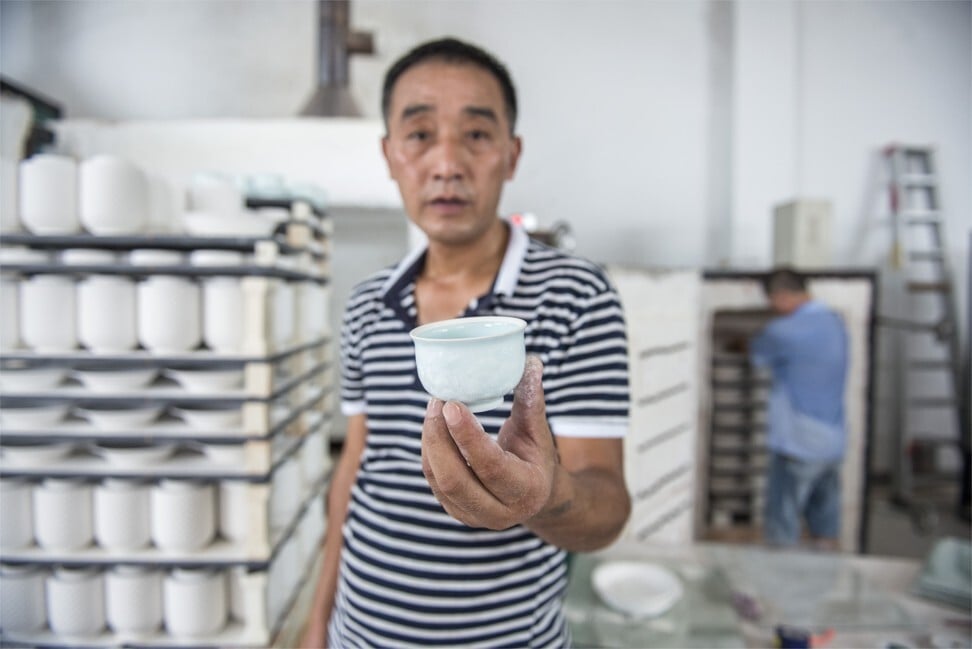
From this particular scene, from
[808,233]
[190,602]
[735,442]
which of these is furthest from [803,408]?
[190,602]

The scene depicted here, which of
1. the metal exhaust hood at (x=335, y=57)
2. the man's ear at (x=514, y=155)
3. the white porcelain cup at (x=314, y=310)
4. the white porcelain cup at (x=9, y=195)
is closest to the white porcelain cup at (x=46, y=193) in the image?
the white porcelain cup at (x=9, y=195)

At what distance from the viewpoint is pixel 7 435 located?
3.92ft

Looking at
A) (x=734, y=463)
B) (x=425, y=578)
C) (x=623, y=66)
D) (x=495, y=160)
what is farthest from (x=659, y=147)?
(x=425, y=578)

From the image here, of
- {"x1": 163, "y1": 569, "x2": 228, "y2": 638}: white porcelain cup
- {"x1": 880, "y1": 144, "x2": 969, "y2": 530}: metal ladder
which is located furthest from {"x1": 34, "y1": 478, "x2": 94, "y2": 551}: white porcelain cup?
{"x1": 880, "y1": 144, "x2": 969, "y2": 530}: metal ladder

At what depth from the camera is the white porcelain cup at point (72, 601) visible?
48.7 inches

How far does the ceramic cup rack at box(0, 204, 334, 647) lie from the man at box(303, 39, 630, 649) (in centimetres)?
58

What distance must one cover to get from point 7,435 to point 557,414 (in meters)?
1.23

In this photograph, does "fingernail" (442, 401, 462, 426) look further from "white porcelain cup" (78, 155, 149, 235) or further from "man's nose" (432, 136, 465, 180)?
"white porcelain cup" (78, 155, 149, 235)

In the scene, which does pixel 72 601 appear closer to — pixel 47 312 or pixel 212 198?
pixel 47 312

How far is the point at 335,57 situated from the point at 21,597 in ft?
7.90

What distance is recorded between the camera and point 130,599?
4.23 ft

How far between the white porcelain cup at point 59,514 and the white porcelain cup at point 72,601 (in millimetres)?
67

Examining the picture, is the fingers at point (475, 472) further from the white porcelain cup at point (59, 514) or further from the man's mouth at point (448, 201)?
the white porcelain cup at point (59, 514)

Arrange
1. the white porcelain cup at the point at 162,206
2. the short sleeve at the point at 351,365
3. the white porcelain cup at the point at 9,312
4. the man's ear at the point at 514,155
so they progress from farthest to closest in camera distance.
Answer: the white porcelain cup at the point at 162,206
the white porcelain cup at the point at 9,312
the short sleeve at the point at 351,365
the man's ear at the point at 514,155
